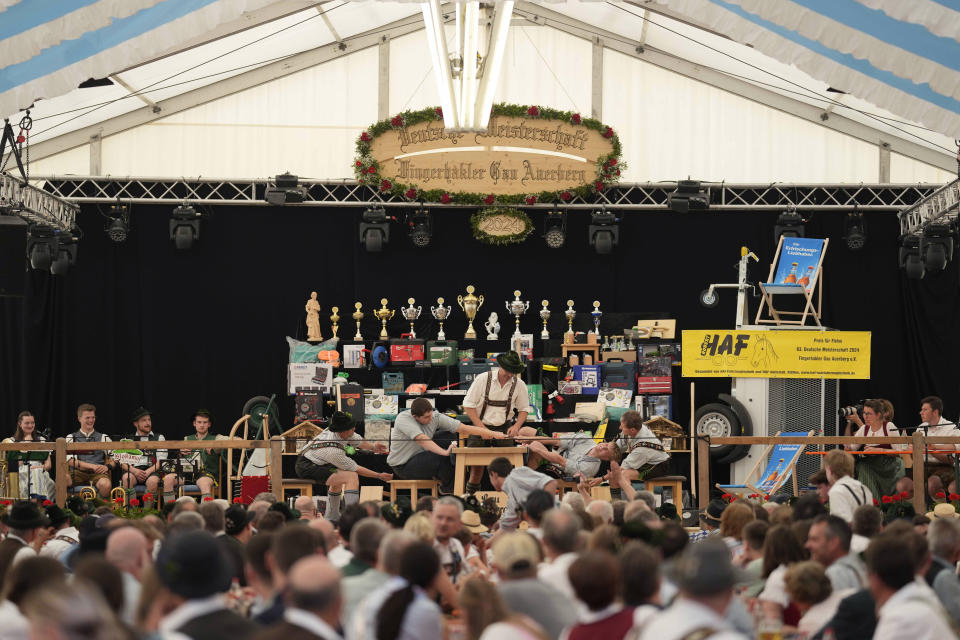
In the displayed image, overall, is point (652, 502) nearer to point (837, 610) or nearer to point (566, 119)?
point (837, 610)

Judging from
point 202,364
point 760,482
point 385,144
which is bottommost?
point 760,482

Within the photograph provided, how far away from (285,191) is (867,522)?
893 cm

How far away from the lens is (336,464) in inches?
419

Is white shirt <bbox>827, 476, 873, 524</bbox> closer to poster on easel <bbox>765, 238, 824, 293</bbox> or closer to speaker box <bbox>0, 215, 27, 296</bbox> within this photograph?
poster on easel <bbox>765, 238, 824, 293</bbox>

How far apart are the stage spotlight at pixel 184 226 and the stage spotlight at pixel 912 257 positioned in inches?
307

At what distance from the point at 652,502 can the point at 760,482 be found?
3791mm

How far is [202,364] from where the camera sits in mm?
14562

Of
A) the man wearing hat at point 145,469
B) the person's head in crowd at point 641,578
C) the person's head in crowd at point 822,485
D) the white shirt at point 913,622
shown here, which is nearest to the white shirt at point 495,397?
the person's head in crowd at point 822,485

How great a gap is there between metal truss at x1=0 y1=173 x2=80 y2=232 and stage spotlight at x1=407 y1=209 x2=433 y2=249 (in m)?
3.76

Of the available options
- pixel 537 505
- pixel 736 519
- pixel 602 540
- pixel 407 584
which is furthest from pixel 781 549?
pixel 407 584

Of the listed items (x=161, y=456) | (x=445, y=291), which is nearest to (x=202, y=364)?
(x=161, y=456)

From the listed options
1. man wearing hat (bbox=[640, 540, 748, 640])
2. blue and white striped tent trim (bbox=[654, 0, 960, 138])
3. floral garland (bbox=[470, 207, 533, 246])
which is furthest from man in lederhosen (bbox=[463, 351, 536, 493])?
man wearing hat (bbox=[640, 540, 748, 640])

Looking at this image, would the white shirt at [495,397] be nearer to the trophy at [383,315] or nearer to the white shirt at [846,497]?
the white shirt at [846,497]

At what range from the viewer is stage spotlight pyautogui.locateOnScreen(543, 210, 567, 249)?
565 inches
